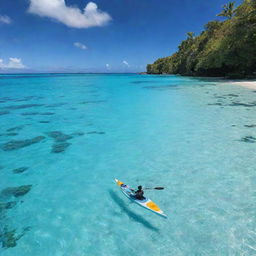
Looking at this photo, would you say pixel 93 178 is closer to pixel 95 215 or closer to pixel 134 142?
pixel 95 215

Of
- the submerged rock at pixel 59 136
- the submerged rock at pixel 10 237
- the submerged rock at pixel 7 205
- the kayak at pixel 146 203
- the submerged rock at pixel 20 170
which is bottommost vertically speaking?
the submerged rock at pixel 59 136

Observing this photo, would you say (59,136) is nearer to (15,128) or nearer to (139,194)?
(15,128)

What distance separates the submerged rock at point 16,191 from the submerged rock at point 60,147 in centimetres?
284

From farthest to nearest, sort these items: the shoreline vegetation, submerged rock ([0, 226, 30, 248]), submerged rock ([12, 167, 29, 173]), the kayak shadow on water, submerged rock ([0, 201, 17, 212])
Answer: the shoreline vegetation, submerged rock ([12, 167, 29, 173]), submerged rock ([0, 201, 17, 212]), the kayak shadow on water, submerged rock ([0, 226, 30, 248])

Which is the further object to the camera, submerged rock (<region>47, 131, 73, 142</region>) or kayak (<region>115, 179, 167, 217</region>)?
submerged rock (<region>47, 131, 73, 142</region>)

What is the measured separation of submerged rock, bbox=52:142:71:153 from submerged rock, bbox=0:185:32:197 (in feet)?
9.31

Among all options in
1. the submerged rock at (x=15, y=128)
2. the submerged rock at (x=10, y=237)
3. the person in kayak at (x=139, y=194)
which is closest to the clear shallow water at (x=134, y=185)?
the submerged rock at (x=10, y=237)

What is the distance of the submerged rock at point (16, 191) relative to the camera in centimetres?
575

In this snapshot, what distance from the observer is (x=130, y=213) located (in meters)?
4.87

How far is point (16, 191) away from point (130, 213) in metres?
3.48

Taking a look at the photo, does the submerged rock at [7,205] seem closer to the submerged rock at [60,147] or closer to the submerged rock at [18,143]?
the submerged rock at [60,147]

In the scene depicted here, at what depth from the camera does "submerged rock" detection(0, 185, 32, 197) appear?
575 cm

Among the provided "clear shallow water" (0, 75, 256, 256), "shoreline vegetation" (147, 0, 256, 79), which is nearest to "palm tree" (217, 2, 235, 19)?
"shoreline vegetation" (147, 0, 256, 79)

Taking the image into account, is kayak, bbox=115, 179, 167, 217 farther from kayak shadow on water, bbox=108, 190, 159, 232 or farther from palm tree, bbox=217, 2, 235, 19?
palm tree, bbox=217, 2, 235, 19
